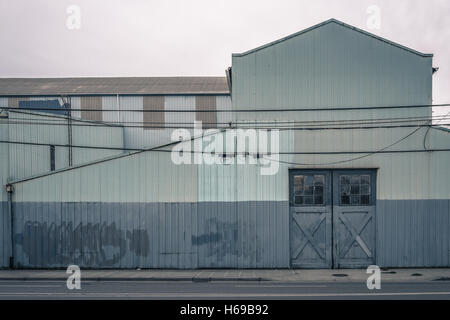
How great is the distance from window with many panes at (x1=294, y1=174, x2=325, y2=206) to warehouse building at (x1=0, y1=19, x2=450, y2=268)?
0.14ft

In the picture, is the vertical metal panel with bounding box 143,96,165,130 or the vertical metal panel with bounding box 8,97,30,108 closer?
the vertical metal panel with bounding box 143,96,165,130

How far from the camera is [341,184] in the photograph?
52.7 feet

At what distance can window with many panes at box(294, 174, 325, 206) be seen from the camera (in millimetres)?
16047

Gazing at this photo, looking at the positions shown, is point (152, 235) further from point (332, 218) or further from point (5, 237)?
point (332, 218)

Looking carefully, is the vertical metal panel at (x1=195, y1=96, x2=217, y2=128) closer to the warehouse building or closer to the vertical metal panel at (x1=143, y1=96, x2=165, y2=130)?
the vertical metal panel at (x1=143, y1=96, x2=165, y2=130)

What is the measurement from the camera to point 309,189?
16078mm

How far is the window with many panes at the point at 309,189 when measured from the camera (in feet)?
52.6

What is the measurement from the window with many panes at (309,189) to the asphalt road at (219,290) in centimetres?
383

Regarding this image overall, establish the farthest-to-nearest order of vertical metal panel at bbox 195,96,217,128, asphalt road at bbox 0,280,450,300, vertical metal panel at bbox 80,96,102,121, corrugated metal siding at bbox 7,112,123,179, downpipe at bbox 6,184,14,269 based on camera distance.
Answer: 1. vertical metal panel at bbox 80,96,102,121
2. vertical metal panel at bbox 195,96,217,128
3. corrugated metal siding at bbox 7,112,123,179
4. downpipe at bbox 6,184,14,269
5. asphalt road at bbox 0,280,450,300

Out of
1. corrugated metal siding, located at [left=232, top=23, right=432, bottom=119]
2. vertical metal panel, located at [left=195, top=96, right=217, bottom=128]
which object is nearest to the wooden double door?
corrugated metal siding, located at [left=232, top=23, right=432, bottom=119]

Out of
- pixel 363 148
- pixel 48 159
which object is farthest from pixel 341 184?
pixel 48 159

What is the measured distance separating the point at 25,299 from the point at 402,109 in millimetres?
15436

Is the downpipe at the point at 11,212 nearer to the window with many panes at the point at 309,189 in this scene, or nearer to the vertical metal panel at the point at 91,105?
the window with many panes at the point at 309,189

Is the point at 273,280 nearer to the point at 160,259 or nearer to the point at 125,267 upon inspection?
the point at 160,259
